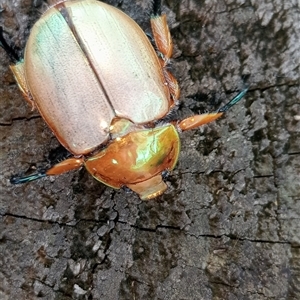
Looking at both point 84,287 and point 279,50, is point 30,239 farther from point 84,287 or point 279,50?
point 279,50

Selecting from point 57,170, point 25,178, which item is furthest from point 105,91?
point 25,178

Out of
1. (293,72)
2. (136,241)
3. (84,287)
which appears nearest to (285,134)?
(293,72)

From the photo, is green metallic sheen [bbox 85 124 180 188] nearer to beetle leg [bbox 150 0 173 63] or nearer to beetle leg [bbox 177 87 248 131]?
beetle leg [bbox 177 87 248 131]

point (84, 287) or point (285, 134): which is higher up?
point (285, 134)

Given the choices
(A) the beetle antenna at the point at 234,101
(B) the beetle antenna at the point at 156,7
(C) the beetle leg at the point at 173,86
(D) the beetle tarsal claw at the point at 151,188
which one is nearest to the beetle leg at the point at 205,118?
(A) the beetle antenna at the point at 234,101

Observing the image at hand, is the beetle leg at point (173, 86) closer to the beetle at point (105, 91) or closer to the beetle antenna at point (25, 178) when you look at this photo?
the beetle at point (105, 91)

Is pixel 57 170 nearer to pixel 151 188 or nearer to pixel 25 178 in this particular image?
pixel 25 178
